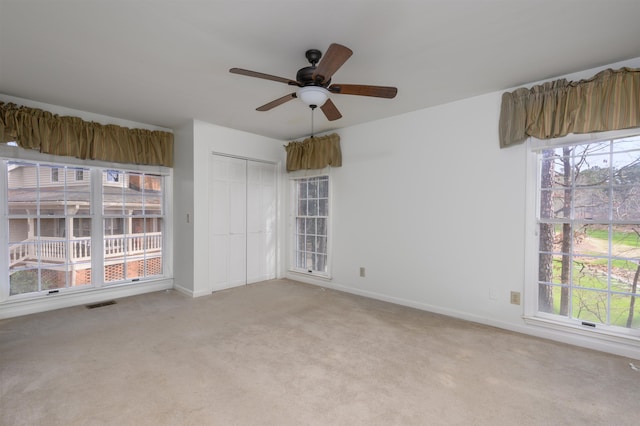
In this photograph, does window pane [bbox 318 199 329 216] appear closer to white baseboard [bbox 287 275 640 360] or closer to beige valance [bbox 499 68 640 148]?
white baseboard [bbox 287 275 640 360]

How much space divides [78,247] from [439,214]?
467 cm

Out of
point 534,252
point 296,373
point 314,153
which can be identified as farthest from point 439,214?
point 296,373

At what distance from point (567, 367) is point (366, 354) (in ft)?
5.15

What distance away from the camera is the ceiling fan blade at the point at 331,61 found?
1.69 meters

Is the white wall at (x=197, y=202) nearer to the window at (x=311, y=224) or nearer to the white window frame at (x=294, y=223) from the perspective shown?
the white window frame at (x=294, y=223)

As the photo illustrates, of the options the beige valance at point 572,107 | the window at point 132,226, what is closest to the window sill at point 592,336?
the beige valance at point 572,107

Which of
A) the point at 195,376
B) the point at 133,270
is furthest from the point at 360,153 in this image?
the point at 133,270

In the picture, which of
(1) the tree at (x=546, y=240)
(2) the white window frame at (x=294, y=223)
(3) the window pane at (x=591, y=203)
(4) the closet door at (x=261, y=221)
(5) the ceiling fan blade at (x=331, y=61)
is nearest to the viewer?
(5) the ceiling fan blade at (x=331, y=61)

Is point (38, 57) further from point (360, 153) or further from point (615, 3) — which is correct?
point (615, 3)

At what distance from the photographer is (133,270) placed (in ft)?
13.9

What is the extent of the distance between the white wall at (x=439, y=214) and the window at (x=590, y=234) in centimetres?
20

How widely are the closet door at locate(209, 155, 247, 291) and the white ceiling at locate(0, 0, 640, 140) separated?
1420 millimetres

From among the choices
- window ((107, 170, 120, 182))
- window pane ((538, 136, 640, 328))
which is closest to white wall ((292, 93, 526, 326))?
window pane ((538, 136, 640, 328))

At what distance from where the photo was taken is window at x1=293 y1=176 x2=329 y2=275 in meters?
4.77
